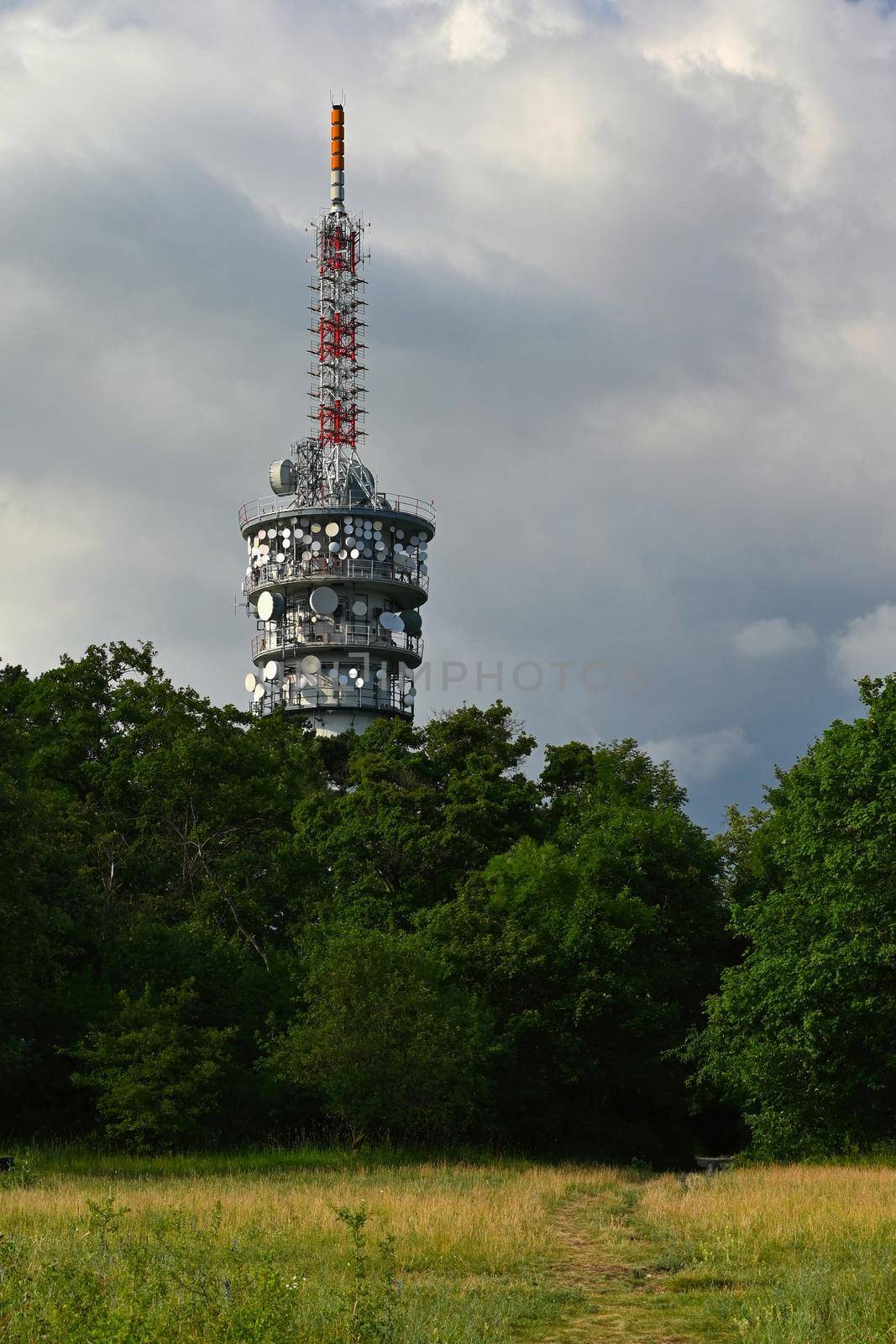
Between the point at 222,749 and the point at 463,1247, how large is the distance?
32.1 meters

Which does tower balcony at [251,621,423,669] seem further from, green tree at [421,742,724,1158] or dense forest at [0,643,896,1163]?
green tree at [421,742,724,1158]

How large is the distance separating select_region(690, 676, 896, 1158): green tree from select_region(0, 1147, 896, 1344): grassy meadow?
635cm

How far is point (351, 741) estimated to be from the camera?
71812mm

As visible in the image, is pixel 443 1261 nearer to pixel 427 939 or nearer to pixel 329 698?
pixel 427 939

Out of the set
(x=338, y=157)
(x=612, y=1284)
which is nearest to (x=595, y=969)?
(x=612, y=1284)

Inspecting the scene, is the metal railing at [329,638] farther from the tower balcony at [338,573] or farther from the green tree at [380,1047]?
the green tree at [380,1047]

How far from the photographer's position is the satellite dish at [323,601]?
82438 millimetres

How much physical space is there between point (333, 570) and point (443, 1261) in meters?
69.2

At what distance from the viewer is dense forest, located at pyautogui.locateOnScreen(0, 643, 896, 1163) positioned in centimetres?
3462

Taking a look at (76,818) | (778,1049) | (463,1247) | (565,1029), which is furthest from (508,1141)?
(463,1247)

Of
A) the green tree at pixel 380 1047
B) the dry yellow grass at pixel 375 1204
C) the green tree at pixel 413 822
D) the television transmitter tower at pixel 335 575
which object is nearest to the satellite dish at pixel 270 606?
the television transmitter tower at pixel 335 575

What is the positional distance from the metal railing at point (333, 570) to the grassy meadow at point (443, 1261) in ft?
191

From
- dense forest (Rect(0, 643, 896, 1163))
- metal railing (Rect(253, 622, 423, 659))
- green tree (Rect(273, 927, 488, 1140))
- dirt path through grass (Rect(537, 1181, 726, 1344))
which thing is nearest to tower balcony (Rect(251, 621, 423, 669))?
metal railing (Rect(253, 622, 423, 659))

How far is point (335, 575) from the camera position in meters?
85.0
